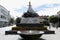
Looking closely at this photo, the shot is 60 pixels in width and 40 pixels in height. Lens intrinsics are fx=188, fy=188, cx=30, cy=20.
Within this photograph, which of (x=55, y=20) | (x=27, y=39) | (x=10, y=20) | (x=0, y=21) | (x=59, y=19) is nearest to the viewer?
(x=27, y=39)

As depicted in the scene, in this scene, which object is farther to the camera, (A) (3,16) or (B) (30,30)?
(A) (3,16)

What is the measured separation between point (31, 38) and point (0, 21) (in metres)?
87.8

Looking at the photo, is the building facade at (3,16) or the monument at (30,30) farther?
the building facade at (3,16)

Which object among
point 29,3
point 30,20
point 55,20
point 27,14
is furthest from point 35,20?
point 55,20

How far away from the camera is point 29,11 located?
57.1 meters

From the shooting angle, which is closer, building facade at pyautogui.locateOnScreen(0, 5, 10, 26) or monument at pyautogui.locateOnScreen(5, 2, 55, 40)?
monument at pyautogui.locateOnScreen(5, 2, 55, 40)

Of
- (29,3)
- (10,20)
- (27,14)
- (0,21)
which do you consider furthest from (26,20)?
(10,20)

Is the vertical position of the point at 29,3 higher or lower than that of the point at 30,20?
higher

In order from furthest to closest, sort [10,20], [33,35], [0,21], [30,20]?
[10,20] < [0,21] < [30,20] < [33,35]

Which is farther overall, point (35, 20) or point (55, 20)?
point (55, 20)

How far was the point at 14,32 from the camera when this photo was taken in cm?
2781

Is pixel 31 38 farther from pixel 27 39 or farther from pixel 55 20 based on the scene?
pixel 55 20

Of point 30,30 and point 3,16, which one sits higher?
point 30,30

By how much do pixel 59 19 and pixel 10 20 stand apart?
308ft
